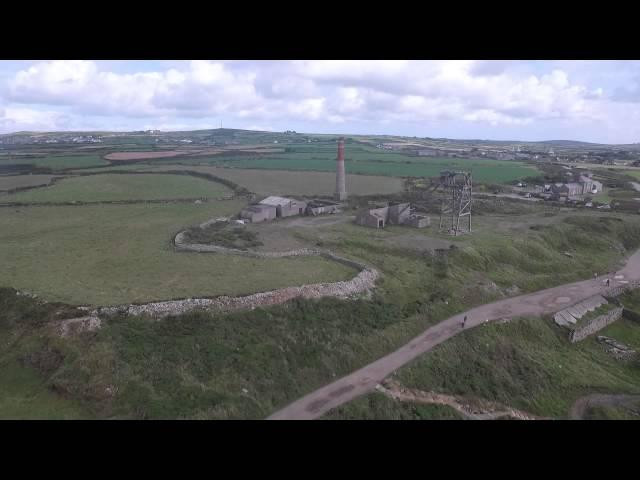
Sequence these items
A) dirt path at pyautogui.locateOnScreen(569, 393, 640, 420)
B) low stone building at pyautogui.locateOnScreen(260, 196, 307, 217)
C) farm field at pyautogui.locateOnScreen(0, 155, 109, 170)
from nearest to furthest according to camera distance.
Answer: dirt path at pyautogui.locateOnScreen(569, 393, 640, 420) → low stone building at pyautogui.locateOnScreen(260, 196, 307, 217) → farm field at pyautogui.locateOnScreen(0, 155, 109, 170)

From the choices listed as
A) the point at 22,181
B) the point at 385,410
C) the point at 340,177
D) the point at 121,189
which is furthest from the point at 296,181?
the point at 385,410

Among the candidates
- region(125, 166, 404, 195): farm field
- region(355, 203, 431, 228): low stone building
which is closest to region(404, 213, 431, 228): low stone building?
region(355, 203, 431, 228): low stone building

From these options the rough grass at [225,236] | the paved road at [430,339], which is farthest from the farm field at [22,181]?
the paved road at [430,339]

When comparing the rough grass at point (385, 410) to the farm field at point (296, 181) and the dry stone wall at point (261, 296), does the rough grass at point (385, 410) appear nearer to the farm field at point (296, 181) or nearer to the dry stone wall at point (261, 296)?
the dry stone wall at point (261, 296)

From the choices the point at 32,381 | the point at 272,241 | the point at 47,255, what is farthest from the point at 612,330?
the point at 47,255

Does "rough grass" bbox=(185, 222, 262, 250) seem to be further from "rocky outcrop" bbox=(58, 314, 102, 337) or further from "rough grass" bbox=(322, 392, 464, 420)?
"rough grass" bbox=(322, 392, 464, 420)

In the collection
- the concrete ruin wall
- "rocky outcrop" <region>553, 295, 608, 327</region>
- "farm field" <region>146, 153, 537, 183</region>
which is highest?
"farm field" <region>146, 153, 537, 183</region>

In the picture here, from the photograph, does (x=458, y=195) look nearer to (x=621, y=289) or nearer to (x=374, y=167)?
(x=621, y=289)
